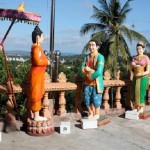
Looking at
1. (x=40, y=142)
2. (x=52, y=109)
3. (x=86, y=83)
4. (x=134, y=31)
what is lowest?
(x=40, y=142)

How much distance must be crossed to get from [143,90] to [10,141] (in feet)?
10.6

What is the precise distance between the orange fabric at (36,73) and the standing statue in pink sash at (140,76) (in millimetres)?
2367

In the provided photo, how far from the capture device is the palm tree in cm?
2170

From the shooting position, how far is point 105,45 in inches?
893

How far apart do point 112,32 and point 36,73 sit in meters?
18.6

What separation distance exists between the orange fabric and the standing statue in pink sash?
237 cm

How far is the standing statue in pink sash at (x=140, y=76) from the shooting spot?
267 inches

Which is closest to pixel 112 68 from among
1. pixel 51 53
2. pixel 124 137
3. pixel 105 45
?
pixel 105 45

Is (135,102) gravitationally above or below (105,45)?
below

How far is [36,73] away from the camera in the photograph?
5.45 meters

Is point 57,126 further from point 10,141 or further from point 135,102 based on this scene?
point 135,102

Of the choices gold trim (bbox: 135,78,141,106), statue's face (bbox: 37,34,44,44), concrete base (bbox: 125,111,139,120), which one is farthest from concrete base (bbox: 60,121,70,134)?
gold trim (bbox: 135,78,141,106)

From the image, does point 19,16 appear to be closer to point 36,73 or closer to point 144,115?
point 36,73

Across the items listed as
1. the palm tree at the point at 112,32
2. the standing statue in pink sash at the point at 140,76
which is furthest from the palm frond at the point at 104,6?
the standing statue in pink sash at the point at 140,76
